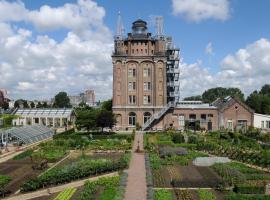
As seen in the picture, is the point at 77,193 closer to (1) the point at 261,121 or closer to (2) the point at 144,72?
(2) the point at 144,72

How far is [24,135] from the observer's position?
55.4 metres

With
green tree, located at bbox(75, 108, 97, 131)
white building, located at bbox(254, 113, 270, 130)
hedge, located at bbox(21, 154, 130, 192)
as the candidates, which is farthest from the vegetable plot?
white building, located at bbox(254, 113, 270, 130)

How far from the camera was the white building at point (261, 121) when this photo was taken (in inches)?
2899

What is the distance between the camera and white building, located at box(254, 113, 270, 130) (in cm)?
7362

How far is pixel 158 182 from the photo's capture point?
2694cm

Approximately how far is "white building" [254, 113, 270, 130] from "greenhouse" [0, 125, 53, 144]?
1537 inches

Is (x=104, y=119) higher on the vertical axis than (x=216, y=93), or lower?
lower

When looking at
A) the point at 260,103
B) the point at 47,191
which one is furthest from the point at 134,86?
the point at 47,191

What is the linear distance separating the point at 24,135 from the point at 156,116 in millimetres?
25557

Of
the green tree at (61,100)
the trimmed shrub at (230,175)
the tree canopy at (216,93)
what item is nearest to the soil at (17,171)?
→ the trimmed shrub at (230,175)

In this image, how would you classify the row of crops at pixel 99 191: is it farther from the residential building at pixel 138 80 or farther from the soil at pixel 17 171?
the residential building at pixel 138 80

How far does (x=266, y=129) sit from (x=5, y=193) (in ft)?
188

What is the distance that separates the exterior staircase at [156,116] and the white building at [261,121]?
16.1m

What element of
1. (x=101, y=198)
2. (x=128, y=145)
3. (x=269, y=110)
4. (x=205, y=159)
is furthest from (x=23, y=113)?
(x=101, y=198)
